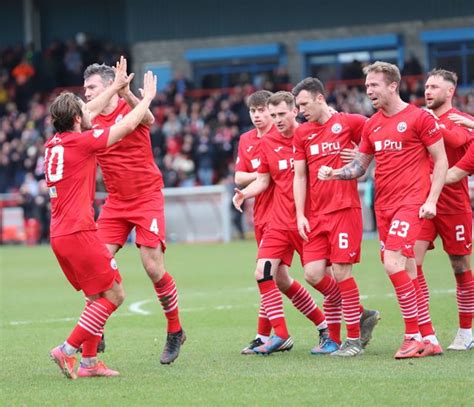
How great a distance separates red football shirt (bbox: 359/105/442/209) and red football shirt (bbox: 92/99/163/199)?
2147mm

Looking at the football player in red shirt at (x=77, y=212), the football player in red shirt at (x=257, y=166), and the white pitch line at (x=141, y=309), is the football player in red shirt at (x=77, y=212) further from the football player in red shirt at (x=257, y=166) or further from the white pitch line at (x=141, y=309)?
the white pitch line at (x=141, y=309)

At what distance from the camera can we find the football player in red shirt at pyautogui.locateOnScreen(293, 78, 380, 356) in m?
10.4

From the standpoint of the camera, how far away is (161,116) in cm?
3959

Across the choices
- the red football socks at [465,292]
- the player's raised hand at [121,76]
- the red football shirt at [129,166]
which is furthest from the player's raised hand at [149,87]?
the red football socks at [465,292]

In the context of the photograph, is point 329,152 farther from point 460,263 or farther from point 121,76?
point 121,76

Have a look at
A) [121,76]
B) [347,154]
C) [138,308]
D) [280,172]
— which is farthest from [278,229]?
[138,308]

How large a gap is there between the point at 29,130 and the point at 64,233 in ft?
103

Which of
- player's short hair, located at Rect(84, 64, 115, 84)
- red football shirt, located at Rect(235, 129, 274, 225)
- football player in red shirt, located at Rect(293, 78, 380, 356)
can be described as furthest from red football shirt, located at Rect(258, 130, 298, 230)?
player's short hair, located at Rect(84, 64, 115, 84)

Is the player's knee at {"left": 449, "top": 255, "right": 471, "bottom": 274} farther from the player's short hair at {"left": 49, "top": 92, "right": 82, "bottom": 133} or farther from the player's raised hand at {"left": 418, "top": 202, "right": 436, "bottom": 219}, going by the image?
the player's short hair at {"left": 49, "top": 92, "right": 82, "bottom": 133}

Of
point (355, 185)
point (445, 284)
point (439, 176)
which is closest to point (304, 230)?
point (355, 185)

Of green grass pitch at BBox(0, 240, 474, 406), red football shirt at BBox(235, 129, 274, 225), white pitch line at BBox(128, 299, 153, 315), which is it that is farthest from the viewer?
white pitch line at BBox(128, 299, 153, 315)

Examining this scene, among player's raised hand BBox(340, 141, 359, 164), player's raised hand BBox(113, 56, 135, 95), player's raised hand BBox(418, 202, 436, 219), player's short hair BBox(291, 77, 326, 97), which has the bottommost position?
player's raised hand BBox(418, 202, 436, 219)

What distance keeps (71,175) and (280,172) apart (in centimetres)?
256

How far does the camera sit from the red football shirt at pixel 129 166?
1073 centimetres
